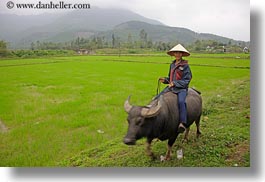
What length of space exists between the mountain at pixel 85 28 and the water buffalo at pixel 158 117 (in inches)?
34.4

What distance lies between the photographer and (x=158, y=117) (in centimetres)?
279

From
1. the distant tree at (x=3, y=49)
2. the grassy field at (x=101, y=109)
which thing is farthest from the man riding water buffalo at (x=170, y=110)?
the distant tree at (x=3, y=49)

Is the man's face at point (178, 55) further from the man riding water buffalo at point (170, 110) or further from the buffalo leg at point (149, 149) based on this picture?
the buffalo leg at point (149, 149)

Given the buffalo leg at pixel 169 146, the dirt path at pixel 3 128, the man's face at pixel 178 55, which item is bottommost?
the buffalo leg at pixel 169 146

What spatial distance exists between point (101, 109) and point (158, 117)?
3.99 feet

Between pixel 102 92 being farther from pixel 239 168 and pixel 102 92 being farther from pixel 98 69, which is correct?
pixel 239 168

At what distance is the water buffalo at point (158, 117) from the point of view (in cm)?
264

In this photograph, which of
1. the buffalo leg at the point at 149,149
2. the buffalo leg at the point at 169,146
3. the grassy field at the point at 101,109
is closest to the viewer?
the buffalo leg at the point at 149,149

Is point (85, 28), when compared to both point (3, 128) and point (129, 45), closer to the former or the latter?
point (129, 45)

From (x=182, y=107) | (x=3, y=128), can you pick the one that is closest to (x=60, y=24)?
(x=3, y=128)

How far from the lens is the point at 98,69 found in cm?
406

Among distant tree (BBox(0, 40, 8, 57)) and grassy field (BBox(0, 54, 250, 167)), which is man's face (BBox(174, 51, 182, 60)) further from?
distant tree (BBox(0, 40, 8, 57))

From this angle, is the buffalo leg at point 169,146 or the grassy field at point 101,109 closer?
the buffalo leg at point 169,146

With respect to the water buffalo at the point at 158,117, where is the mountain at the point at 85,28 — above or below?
above
